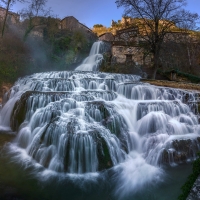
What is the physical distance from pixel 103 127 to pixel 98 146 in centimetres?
121

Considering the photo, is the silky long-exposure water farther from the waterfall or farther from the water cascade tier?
the waterfall

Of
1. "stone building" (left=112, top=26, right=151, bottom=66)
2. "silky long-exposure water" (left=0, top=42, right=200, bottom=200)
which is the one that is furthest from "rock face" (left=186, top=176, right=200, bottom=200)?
"stone building" (left=112, top=26, right=151, bottom=66)

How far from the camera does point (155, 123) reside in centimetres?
902

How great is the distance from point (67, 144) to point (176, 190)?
12.6 ft

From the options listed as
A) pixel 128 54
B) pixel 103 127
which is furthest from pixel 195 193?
pixel 128 54

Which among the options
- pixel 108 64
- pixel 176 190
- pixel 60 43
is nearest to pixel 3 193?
pixel 176 190

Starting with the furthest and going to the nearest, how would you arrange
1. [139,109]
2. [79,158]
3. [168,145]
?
[139,109], [168,145], [79,158]

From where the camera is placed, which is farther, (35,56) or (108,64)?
(108,64)

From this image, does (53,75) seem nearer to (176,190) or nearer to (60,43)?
(60,43)

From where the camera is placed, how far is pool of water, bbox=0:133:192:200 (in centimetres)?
544

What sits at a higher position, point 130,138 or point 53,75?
point 53,75

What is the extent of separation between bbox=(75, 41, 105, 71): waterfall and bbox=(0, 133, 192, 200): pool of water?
15203 millimetres

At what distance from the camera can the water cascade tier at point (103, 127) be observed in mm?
6926

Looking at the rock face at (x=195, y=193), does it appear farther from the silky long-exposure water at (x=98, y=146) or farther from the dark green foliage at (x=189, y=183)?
the silky long-exposure water at (x=98, y=146)
